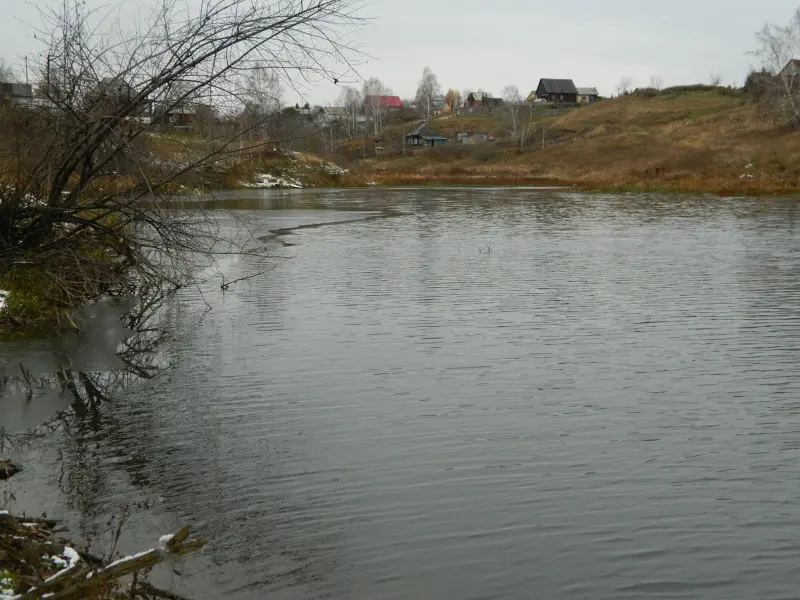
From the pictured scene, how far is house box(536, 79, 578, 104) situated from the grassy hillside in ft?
104

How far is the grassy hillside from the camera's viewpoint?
69.4 metres

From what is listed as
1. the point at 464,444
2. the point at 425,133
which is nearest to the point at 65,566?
the point at 464,444

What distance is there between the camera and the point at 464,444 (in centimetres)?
1058

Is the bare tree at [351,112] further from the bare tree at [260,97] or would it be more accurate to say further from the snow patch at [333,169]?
the bare tree at [260,97]

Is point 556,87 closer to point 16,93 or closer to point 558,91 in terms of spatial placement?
point 558,91

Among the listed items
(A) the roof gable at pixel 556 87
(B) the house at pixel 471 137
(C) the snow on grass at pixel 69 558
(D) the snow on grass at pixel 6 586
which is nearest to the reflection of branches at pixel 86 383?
(C) the snow on grass at pixel 69 558

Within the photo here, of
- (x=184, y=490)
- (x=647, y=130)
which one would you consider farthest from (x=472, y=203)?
(x=647, y=130)

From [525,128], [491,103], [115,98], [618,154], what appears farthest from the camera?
[491,103]

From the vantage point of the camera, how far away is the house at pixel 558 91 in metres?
176

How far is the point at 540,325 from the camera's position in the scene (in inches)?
683

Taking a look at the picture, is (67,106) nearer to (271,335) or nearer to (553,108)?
(271,335)

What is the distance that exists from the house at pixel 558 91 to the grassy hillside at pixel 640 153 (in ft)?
104

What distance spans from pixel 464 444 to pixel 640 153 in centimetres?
8404

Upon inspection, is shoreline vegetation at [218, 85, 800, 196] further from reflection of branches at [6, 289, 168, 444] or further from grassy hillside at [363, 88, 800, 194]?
reflection of branches at [6, 289, 168, 444]
